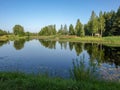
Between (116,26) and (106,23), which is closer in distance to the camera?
(116,26)

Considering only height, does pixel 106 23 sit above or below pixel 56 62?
above

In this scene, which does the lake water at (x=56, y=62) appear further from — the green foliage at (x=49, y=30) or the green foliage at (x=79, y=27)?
the green foliage at (x=49, y=30)

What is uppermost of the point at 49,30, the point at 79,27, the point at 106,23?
the point at 106,23

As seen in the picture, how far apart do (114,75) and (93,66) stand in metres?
4.54

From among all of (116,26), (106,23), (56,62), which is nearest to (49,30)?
(106,23)

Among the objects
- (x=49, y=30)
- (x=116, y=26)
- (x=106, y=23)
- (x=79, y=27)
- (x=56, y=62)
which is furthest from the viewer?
(x=49, y=30)

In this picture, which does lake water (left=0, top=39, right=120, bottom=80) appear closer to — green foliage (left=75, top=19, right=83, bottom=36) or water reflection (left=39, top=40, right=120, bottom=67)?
water reflection (left=39, top=40, right=120, bottom=67)

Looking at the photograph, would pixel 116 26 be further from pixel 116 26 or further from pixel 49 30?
pixel 49 30

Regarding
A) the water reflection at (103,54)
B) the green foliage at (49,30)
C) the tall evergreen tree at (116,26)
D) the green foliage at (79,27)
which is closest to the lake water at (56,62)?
the water reflection at (103,54)

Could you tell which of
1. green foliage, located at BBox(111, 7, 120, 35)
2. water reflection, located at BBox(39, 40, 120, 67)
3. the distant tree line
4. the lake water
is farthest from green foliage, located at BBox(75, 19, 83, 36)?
the lake water

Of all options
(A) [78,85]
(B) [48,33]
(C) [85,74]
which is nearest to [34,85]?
(A) [78,85]

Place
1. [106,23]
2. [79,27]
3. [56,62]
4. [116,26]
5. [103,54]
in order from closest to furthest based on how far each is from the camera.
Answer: [56,62] → [103,54] → [116,26] → [106,23] → [79,27]

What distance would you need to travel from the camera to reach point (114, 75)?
1305 centimetres

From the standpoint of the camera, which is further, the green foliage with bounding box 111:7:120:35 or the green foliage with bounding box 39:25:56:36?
the green foliage with bounding box 39:25:56:36
